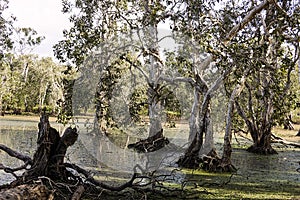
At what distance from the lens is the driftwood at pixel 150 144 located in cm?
1419

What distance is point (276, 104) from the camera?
11.6 m

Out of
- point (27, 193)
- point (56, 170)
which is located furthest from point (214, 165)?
point (27, 193)

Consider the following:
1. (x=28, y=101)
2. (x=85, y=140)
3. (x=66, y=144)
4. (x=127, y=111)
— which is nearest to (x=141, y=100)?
(x=127, y=111)

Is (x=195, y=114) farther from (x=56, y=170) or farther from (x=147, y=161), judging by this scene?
(x=56, y=170)

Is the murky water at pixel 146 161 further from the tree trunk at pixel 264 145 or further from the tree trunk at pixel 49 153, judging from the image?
the tree trunk at pixel 49 153

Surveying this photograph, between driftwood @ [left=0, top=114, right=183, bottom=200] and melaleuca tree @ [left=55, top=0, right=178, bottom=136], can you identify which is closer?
driftwood @ [left=0, top=114, right=183, bottom=200]

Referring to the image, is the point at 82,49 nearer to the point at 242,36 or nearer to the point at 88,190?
the point at 242,36

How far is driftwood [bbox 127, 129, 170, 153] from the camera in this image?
14.2 m

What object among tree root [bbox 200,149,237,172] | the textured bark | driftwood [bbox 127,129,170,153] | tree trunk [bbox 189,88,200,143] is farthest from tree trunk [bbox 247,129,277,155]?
the textured bark

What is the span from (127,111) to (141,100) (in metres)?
0.88

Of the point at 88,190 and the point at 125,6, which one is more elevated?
the point at 125,6

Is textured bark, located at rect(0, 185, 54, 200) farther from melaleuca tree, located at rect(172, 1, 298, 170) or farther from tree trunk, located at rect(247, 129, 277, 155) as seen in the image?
tree trunk, located at rect(247, 129, 277, 155)

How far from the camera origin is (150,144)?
48.5ft

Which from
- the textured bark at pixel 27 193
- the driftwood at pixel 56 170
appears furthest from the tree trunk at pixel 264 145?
the textured bark at pixel 27 193
